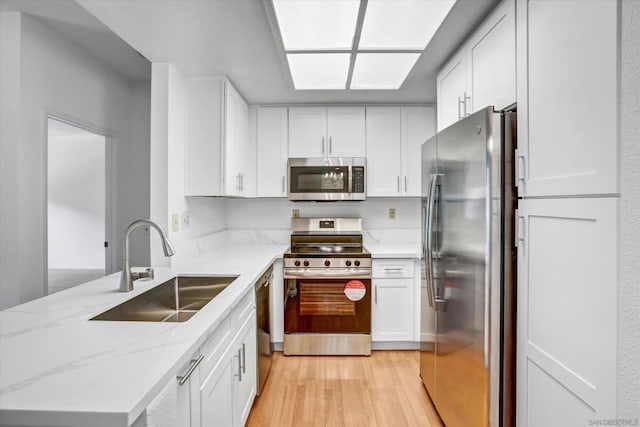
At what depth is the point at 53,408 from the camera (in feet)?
2.33

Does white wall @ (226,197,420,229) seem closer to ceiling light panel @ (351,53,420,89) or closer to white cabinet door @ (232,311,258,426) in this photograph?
ceiling light panel @ (351,53,420,89)

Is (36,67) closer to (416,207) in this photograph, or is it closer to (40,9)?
(40,9)

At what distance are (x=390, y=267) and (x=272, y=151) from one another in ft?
5.08

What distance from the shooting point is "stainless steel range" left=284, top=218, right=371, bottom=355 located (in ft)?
9.29

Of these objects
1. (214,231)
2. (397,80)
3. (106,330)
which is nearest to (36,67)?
(214,231)

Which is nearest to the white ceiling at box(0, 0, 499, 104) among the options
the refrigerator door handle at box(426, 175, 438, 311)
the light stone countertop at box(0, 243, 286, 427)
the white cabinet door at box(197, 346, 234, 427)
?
the refrigerator door handle at box(426, 175, 438, 311)

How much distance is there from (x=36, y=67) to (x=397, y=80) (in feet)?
8.33

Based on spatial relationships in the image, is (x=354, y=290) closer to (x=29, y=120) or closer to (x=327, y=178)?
(x=327, y=178)

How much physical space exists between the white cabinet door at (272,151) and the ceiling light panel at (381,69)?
36.5 inches

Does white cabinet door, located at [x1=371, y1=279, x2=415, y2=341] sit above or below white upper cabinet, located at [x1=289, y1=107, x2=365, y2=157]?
below

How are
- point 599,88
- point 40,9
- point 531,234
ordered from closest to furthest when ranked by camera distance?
point 599,88 → point 531,234 → point 40,9

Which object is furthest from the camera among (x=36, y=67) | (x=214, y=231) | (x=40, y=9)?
(x=214, y=231)

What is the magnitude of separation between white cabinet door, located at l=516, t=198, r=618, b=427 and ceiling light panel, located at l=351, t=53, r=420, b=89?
3.85 feet

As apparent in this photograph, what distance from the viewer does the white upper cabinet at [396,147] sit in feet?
10.5
